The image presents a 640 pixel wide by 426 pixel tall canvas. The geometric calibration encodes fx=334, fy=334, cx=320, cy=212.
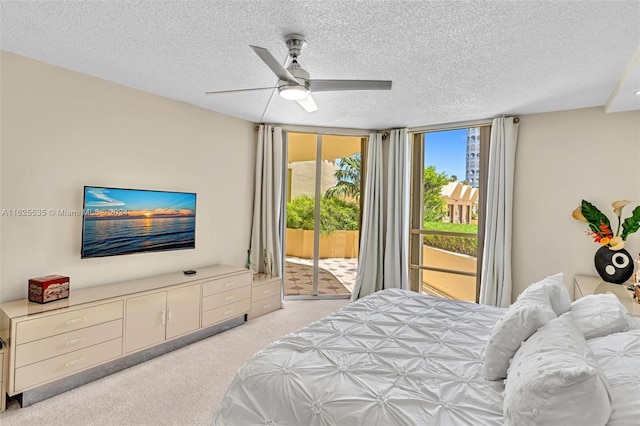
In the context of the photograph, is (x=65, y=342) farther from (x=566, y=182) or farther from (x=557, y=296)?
(x=566, y=182)

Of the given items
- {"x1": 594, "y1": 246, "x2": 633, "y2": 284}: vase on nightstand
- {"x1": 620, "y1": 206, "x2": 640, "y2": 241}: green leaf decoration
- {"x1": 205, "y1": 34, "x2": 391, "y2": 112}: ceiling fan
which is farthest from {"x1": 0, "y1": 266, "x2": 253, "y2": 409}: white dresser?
{"x1": 620, "y1": 206, "x2": 640, "y2": 241}: green leaf decoration

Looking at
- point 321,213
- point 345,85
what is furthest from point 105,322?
point 321,213

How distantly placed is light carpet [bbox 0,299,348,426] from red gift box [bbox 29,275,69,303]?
708mm

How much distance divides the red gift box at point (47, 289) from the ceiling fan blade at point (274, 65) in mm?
2328

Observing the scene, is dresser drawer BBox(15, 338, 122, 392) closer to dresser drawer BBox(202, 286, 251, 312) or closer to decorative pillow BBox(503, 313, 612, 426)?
dresser drawer BBox(202, 286, 251, 312)

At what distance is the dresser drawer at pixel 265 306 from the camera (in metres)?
4.20

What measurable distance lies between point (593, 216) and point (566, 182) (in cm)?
53

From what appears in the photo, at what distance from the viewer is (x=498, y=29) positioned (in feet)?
6.92

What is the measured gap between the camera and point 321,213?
5.19 metres

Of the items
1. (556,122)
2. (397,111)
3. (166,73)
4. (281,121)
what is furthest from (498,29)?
(281,121)

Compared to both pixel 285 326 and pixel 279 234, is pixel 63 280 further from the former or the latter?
pixel 279 234

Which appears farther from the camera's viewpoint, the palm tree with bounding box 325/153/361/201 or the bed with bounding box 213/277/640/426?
the palm tree with bounding box 325/153/361/201

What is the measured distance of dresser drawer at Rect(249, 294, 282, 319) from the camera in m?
4.20

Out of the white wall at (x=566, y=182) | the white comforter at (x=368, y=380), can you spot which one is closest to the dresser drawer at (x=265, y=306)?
the white comforter at (x=368, y=380)
